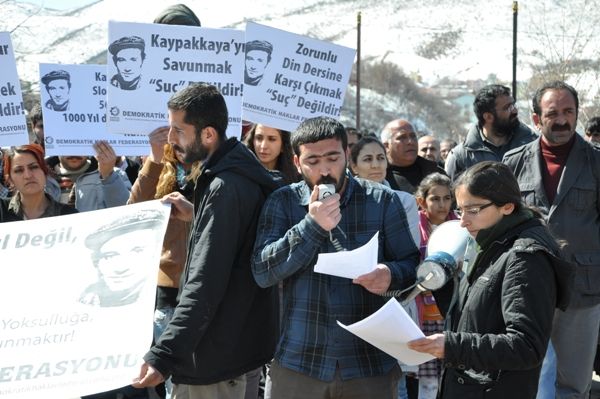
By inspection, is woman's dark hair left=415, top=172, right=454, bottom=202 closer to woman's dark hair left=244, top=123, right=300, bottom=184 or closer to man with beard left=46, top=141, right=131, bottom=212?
woman's dark hair left=244, top=123, right=300, bottom=184

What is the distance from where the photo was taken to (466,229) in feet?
13.2

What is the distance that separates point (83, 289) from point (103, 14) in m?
136

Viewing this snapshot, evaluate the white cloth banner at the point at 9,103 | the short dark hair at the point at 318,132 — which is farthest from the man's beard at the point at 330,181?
the white cloth banner at the point at 9,103

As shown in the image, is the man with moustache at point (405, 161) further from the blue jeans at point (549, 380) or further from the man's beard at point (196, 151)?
the man's beard at point (196, 151)

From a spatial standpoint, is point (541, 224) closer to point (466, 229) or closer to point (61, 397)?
point (466, 229)

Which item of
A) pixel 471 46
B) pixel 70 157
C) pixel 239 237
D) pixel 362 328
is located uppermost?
pixel 471 46

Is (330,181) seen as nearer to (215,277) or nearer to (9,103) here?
(215,277)

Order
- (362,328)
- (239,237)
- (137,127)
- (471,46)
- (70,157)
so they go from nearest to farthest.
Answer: (362,328) < (239,237) < (137,127) < (70,157) < (471,46)

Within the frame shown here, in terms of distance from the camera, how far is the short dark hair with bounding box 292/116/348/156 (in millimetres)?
4094

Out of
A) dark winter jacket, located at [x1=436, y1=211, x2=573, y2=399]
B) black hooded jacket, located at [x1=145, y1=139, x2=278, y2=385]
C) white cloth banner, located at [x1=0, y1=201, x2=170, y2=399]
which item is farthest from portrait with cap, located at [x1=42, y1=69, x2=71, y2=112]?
dark winter jacket, located at [x1=436, y1=211, x2=573, y2=399]

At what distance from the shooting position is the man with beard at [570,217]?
6191 mm

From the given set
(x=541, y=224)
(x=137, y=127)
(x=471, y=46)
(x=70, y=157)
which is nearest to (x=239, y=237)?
(x=541, y=224)

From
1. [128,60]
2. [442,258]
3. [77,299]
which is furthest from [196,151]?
[128,60]

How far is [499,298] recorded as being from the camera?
3783 mm
